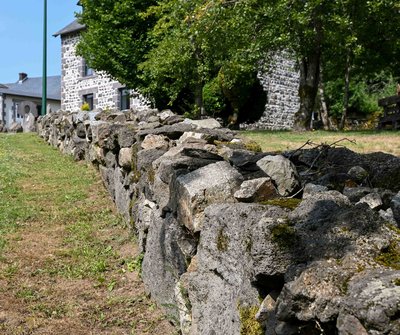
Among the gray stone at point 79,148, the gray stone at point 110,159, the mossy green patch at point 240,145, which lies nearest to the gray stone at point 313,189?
the mossy green patch at point 240,145

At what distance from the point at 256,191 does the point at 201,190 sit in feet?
1.37

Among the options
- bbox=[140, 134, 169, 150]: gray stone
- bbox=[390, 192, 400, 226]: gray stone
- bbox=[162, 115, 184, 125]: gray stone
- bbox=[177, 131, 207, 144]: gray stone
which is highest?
bbox=[162, 115, 184, 125]: gray stone

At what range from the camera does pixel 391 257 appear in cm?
183

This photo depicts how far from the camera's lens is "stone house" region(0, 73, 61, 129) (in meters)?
43.4

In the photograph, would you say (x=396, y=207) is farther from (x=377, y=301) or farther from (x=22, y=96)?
(x=22, y=96)

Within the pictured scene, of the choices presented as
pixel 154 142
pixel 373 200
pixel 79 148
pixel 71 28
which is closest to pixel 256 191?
pixel 373 200

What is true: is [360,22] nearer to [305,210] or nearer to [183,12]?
[183,12]

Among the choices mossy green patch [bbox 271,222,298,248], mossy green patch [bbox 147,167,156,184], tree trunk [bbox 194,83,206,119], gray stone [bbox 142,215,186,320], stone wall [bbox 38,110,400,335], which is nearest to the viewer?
stone wall [bbox 38,110,400,335]

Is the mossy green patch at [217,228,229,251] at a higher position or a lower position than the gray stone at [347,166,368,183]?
lower

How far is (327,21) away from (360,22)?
42.0 inches

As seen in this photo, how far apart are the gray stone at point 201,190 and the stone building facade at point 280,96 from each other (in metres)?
21.4

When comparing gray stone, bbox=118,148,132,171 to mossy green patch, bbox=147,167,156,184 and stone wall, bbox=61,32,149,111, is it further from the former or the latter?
stone wall, bbox=61,32,149,111

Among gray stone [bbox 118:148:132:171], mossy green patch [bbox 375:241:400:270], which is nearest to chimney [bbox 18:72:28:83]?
gray stone [bbox 118:148:132:171]

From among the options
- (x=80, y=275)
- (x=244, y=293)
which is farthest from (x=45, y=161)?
(x=244, y=293)
